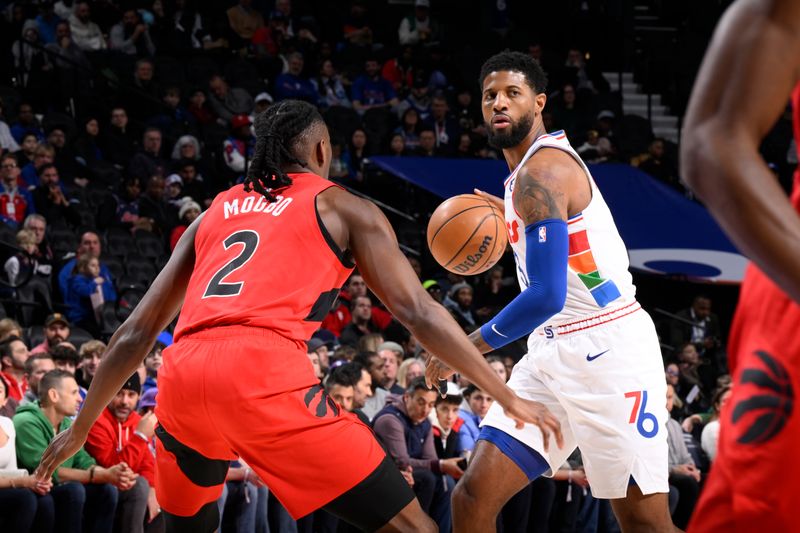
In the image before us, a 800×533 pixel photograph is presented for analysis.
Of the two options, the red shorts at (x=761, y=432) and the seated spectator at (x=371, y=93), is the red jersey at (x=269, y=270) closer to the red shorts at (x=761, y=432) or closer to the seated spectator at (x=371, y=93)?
the red shorts at (x=761, y=432)

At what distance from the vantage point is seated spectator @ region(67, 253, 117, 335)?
1016 centimetres

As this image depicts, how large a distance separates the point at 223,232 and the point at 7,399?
461cm

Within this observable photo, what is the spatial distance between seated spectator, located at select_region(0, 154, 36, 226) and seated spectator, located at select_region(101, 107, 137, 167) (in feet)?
5.74

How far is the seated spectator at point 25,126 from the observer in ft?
39.1

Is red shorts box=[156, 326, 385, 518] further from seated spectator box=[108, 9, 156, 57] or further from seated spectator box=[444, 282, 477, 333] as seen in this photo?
seated spectator box=[108, 9, 156, 57]

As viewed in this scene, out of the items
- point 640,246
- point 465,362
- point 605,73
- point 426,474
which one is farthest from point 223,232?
point 605,73

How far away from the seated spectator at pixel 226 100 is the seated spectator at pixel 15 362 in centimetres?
630

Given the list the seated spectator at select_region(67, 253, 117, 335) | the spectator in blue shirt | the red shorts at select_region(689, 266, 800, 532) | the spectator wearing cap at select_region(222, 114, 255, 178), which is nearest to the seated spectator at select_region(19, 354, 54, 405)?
the seated spectator at select_region(67, 253, 117, 335)

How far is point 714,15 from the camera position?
59.5ft

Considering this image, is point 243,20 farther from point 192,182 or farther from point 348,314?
point 348,314

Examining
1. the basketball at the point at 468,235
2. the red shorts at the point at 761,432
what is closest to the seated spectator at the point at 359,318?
the basketball at the point at 468,235

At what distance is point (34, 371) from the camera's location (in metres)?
7.68

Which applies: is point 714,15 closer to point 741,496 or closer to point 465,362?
point 465,362

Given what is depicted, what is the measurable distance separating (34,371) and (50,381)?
0.78 metres
